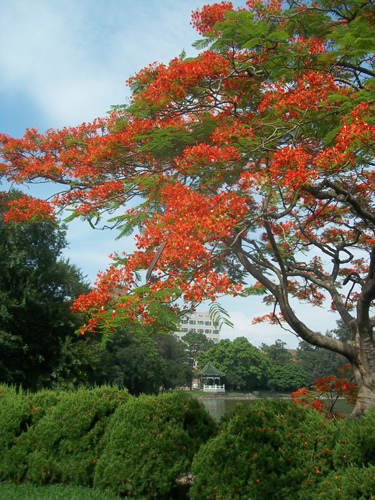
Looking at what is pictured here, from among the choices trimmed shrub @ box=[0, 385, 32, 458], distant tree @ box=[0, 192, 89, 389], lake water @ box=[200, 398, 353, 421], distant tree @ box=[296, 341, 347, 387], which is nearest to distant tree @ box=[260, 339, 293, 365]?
distant tree @ box=[296, 341, 347, 387]

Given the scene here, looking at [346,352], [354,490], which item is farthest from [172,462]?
[346,352]

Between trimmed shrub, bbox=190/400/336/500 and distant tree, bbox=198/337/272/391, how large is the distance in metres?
57.4

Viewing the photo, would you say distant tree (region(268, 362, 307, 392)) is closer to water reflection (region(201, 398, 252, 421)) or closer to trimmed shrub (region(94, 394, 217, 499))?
water reflection (region(201, 398, 252, 421))

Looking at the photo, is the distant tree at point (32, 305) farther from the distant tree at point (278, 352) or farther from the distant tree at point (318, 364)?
the distant tree at point (278, 352)

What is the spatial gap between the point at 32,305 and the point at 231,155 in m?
12.8

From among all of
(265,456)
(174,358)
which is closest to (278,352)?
(174,358)

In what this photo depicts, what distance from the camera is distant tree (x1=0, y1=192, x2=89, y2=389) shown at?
1499 centimetres

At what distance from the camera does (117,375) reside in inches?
1124

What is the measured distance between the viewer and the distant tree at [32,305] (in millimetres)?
14992

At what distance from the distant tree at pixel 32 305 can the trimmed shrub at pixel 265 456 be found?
1231 cm

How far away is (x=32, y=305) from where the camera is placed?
1559cm

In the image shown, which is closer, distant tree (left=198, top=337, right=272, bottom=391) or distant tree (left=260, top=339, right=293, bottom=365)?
distant tree (left=198, top=337, right=272, bottom=391)

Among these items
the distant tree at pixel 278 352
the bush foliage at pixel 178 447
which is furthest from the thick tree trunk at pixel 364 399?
the distant tree at pixel 278 352

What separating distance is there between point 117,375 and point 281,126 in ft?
86.5
